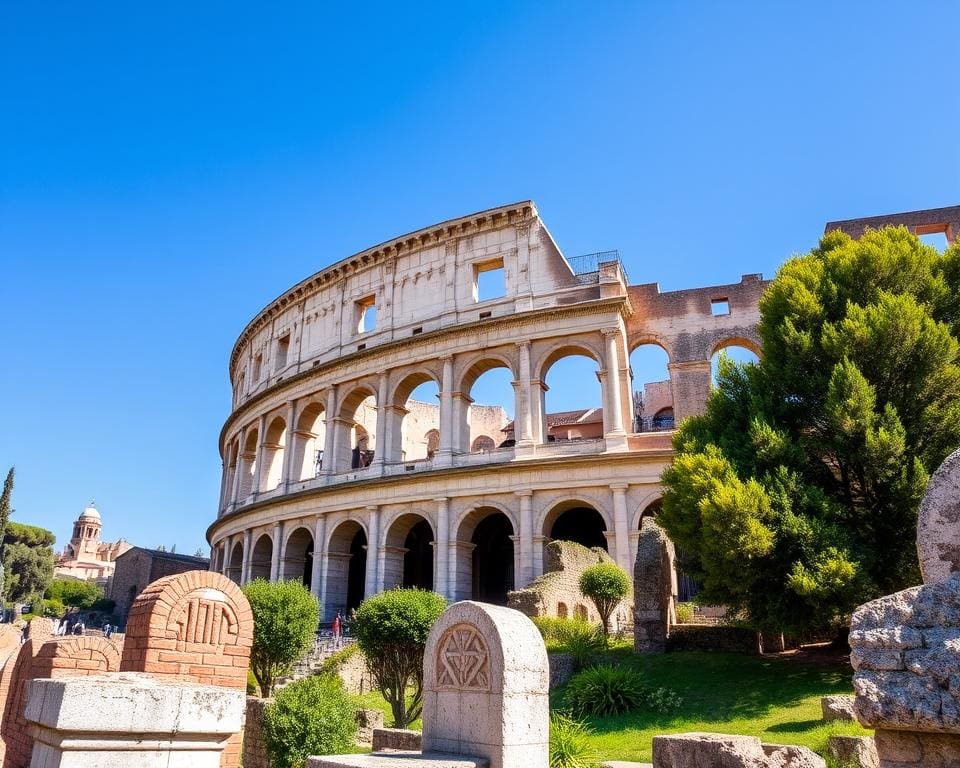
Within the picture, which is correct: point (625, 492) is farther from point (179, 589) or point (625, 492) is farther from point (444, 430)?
point (179, 589)

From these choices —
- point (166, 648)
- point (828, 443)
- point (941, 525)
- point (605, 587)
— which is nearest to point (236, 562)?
point (605, 587)

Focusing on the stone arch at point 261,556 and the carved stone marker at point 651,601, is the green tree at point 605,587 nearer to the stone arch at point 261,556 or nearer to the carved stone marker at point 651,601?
the carved stone marker at point 651,601

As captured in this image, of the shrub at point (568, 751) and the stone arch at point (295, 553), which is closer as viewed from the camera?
the shrub at point (568, 751)

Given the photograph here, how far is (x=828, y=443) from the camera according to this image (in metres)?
13.8

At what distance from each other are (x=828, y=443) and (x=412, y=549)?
793 inches

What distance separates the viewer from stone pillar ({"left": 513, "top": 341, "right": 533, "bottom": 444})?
25.0m

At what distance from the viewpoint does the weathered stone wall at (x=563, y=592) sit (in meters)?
18.1

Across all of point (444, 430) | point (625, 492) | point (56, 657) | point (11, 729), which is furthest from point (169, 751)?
point (444, 430)

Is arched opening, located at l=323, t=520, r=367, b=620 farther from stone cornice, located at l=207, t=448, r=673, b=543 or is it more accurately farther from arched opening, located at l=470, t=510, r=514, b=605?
arched opening, located at l=470, t=510, r=514, b=605

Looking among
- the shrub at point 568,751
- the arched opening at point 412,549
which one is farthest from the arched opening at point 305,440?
the shrub at point 568,751

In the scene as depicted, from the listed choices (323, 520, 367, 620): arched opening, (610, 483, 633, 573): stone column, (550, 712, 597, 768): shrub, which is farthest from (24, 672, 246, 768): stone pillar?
(323, 520, 367, 620): arched opening

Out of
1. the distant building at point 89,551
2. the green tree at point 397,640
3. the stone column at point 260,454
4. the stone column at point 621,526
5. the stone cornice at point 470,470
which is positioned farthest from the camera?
the distant building at point 89,551

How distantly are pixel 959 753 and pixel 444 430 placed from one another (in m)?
22.9

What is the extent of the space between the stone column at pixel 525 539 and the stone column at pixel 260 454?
14345 mm
